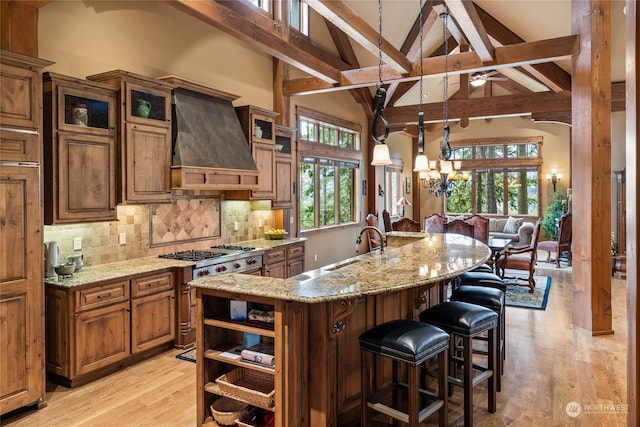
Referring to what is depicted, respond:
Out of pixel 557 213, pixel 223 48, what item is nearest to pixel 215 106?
pixel 223 48

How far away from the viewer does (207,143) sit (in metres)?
4.57

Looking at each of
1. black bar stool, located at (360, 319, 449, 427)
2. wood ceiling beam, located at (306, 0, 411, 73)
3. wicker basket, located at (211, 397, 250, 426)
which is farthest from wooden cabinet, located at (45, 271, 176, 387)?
wood ceiling beam, located at (306, 0, 411, 73)

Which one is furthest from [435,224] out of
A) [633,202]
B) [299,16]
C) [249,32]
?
[633,202]

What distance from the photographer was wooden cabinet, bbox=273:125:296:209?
6086 millimetres

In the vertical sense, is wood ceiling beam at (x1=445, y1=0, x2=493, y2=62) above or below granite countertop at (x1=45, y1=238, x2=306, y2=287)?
above

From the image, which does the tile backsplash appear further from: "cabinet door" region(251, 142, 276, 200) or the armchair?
the armchair

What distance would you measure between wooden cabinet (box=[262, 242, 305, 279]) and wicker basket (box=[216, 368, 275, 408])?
8.99 ft

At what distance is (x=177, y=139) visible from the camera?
169 inches

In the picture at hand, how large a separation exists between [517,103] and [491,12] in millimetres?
1820

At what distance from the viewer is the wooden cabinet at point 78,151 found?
330 centimetres

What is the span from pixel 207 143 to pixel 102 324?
213 centimetres

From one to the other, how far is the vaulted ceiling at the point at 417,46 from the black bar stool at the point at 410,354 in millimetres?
3141

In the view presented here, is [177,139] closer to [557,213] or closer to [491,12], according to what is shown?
[491,12]

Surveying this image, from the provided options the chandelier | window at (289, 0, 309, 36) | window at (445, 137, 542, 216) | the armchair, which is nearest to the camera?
the chandelier
